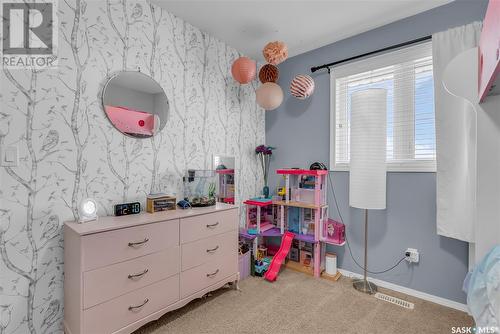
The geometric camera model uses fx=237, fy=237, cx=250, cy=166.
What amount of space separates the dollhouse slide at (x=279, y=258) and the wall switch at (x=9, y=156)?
2130 mm

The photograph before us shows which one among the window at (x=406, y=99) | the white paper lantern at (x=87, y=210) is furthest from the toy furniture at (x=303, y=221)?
the white paper lantern at (x=87, y=210)

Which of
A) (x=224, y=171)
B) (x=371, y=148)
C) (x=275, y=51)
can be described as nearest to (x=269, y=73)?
(x=275, y=51)

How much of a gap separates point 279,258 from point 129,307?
1456 millimetres

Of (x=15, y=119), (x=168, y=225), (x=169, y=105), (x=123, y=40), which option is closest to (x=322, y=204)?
(x=168, y=225)

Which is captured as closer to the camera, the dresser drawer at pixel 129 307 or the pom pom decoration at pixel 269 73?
the dresser drawer at pixel 129 307

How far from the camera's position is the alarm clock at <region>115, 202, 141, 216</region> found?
172 cm

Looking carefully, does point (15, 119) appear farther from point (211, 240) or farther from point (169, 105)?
point (211, 240)

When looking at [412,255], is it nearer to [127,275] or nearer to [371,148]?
[371,148]

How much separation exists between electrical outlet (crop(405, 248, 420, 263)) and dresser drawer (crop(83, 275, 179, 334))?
1969 millimetres

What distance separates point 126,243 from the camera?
1465 mm

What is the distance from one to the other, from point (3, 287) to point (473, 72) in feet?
8.65

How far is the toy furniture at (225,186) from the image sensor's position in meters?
2.58

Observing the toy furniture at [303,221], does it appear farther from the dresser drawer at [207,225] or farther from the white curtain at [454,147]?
the white curtain at [454,147]

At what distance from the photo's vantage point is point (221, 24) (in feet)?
7.55
